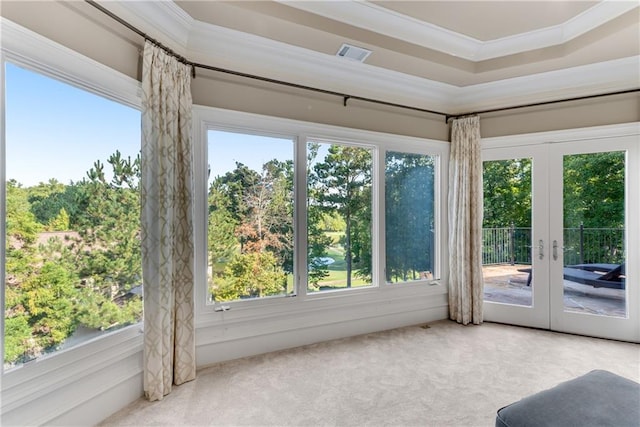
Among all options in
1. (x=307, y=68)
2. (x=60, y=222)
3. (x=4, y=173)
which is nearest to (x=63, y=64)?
(x=4, y=173)

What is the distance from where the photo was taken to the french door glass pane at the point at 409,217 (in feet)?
12.1

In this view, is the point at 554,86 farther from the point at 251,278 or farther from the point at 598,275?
the point at 251,278

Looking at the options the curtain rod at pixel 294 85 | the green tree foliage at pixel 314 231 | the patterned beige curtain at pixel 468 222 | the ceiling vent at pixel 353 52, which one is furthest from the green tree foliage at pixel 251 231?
the patterned beige curtain at pixel 468 222

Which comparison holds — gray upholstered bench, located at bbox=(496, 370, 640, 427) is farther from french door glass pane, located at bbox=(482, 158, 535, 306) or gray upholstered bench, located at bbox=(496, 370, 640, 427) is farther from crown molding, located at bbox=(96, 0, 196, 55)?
crown molding, located at bbox=(96, 0, 196, 55)

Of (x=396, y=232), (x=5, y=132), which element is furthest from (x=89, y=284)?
(x=396, y=232)

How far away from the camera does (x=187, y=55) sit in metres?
2.60

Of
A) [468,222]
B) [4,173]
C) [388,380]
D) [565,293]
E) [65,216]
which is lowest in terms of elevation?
[388,380]

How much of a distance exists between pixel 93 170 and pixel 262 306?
1.75 m

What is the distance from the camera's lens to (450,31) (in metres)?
2.82

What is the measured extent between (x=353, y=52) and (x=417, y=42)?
0.60m

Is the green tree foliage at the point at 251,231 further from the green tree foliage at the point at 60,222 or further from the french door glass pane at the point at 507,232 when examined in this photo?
the french door glass pane at the point at 507,232

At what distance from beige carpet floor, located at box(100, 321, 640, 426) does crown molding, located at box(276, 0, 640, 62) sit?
293 centimetres

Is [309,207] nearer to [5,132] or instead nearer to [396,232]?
[396,232]

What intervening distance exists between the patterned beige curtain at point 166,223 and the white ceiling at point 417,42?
40cm
